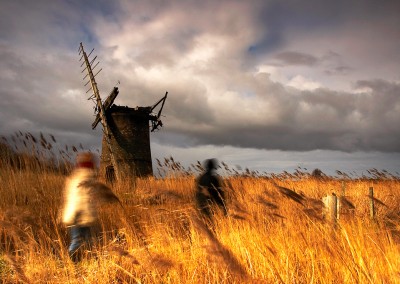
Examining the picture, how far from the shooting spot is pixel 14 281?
11.1 ft

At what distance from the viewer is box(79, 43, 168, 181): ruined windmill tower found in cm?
1297

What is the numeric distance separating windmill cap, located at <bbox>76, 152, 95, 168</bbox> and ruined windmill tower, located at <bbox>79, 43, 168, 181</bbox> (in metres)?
8.74

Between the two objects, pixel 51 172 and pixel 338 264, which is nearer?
pixel 338 264

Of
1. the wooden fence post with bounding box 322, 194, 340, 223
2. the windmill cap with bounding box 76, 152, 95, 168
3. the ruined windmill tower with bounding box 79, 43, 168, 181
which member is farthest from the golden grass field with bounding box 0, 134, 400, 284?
the ruined windmill tower with bounding box 79, 43, 168, 181

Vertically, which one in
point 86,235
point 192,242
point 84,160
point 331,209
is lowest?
point 192,242

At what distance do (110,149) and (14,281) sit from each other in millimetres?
9592

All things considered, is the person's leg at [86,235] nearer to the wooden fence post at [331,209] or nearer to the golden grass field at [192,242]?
the golden grass field at [192,242]

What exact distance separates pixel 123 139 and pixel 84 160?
9.28 metres

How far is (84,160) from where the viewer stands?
4016 millimetres

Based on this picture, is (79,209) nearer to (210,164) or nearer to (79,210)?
(79,210)

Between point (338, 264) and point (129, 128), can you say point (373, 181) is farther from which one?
point (338, 264)

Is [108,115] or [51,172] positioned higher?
[108,115]

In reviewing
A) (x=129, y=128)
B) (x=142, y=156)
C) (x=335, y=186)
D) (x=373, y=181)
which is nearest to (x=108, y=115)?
(x=129, y=128)

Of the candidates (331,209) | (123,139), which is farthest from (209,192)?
(123,139)
